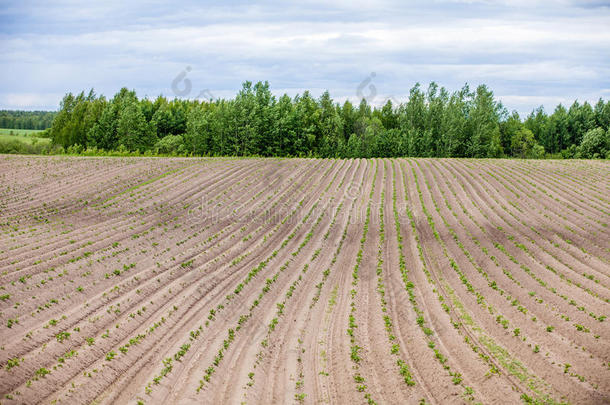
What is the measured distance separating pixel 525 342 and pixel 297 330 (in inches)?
236

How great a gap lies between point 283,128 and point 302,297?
4674 cm

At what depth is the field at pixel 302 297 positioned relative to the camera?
1020cm

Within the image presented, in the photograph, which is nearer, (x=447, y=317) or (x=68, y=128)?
(x=447, y=317)

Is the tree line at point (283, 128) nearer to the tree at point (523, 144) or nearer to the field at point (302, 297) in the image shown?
the tree at point (523, 144)

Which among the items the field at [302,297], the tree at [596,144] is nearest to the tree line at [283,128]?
the tree at [596,144]

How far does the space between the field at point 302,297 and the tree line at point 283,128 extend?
2912 centimetres

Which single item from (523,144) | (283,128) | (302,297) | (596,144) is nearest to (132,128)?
(283,128)

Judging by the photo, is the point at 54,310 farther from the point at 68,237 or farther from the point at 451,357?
the point at 451,357

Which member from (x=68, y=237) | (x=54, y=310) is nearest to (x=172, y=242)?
(x=68, y=237)

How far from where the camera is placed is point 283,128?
60.3 metres

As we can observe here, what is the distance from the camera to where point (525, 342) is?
1190 centimetres

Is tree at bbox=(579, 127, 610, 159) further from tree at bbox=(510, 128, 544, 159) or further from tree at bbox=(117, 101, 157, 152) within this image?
tree at bbox=(117, 101, 157, 152)

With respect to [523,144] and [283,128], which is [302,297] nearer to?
[283,128]

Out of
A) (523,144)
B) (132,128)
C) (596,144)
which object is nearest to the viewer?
(132,128)
